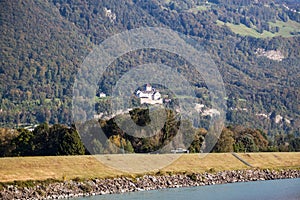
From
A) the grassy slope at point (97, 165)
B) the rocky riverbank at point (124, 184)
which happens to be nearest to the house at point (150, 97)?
A: the grassy slope at point (97, 165)

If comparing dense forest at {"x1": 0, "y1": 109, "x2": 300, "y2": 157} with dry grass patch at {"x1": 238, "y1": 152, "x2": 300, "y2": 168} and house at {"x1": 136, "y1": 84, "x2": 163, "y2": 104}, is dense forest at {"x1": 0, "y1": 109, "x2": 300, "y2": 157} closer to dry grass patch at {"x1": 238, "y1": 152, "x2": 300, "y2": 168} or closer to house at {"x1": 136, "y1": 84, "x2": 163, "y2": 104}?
dry grass patch at {"x1": 238, "y1": 152, "x2": 300, "y2": 168}

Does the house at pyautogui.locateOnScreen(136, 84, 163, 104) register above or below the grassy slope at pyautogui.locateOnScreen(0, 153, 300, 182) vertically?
above

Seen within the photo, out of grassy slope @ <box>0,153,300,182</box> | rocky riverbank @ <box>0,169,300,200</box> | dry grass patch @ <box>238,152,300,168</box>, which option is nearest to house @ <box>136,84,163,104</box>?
dry grass patch @ <box>238,152,300,168</box>

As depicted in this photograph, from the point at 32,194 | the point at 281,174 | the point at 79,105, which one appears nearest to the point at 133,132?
the point at 281,174

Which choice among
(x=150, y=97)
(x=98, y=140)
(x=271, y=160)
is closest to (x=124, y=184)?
(x=98, y=140)

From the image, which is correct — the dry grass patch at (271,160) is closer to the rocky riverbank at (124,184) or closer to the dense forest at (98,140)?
the dense forest at (98,140)

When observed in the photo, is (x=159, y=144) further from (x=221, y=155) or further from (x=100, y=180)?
(x=100, y=180)
